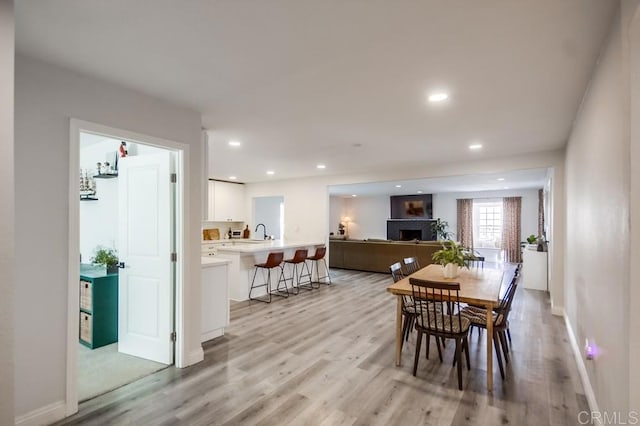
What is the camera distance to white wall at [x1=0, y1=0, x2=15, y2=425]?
141 centimetres

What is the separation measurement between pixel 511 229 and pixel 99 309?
1164 centimetres

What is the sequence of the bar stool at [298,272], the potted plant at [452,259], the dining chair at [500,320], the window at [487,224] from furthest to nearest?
the window at [487,224]
the bar stool at [298,272]
the potted plant at [452,259]
the dining chair at [500,320]

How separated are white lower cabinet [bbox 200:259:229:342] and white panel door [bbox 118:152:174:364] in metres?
0.56

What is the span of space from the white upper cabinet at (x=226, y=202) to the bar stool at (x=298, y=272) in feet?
9.83

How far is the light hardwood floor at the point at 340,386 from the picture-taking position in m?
2.26

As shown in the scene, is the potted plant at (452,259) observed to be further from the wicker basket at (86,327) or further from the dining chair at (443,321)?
the wicker basket at (86,327)

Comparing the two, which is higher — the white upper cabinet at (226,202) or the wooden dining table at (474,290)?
the white upper cabinet at (226,202)

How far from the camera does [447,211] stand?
12070 mm

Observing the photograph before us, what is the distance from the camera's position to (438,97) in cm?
273

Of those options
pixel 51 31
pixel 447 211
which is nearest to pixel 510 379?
pixel 51 31

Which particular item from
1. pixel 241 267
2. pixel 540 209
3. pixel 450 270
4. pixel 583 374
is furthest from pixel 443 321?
pixel 540 209

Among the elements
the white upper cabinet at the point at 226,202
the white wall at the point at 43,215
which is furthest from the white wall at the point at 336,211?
the white wall at the point at 43,215

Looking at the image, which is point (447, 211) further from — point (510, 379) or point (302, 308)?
point (510, 379)

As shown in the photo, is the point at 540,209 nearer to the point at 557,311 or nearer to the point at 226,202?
the point at 557,311
